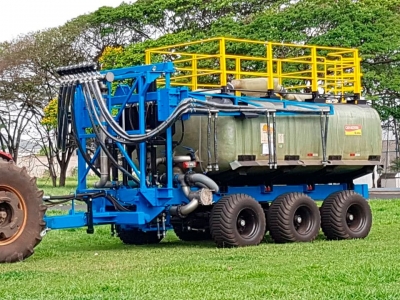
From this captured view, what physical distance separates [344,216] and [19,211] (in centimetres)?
673

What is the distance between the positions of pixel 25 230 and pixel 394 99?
32181mm

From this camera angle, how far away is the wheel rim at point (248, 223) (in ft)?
51.5

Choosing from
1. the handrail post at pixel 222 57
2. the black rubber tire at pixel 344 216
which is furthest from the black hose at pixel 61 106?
the black rubber tire at pixel 344 216

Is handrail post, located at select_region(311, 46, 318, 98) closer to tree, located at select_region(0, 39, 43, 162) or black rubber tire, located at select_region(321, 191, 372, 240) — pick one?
black rubber tire, located at select_region(321, 191, 372, 240)

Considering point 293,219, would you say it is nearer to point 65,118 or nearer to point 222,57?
point 222,57

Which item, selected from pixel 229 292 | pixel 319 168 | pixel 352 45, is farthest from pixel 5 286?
pixel 352 45

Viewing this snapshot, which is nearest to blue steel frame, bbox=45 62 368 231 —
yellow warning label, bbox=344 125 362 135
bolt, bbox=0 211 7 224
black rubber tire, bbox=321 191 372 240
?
bolt, bbox=0 211 7 224

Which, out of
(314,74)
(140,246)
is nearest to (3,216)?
(140,246)

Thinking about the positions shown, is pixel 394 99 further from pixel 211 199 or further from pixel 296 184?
pixel 211 199

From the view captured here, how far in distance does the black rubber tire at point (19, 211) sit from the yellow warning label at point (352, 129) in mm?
6809

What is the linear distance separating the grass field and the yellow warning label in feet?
7.67

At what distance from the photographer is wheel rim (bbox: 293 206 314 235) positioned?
16609 millimetres

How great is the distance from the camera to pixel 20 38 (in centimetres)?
5372

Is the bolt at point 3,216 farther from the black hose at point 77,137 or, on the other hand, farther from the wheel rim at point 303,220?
the wheel rim at point 303,220
